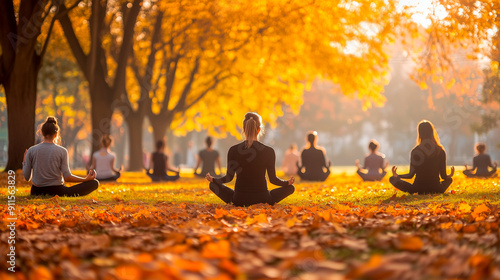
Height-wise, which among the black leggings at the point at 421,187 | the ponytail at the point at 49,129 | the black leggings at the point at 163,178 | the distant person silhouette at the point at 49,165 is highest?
the ponytail at the point at 49,129

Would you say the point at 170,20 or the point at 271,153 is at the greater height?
the point at 170,20

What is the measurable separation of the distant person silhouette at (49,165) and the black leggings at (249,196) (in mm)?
2325

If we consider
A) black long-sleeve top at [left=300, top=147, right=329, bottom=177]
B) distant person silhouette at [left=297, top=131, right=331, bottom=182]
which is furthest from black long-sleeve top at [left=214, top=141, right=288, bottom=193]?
black long-sleeve top at [left=300, top=147, right=329, bottom=177]

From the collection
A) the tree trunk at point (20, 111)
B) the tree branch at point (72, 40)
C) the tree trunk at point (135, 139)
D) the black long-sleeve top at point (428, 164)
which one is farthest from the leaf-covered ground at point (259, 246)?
the tree trunk at point (135, 139)

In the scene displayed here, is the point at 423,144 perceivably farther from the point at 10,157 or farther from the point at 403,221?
the point at 10,157

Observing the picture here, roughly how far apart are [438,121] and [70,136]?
3950 centimetres

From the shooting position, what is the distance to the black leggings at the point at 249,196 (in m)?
9.62

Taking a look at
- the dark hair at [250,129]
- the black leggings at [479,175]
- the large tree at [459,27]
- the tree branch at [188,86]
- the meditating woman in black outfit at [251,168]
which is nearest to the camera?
the dark hair at [250,129]

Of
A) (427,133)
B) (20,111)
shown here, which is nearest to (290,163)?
(20,111)

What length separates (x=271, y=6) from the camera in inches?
862

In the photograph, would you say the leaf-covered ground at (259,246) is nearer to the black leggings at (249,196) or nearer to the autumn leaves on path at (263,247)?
the autumn leaves on path at (263,247)

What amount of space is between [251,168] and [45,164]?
379 centimetres

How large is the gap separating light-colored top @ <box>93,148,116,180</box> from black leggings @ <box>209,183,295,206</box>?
7600 mm

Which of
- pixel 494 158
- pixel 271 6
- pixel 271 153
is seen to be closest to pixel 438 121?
pixel 494 158
